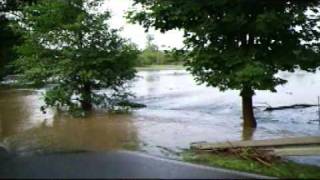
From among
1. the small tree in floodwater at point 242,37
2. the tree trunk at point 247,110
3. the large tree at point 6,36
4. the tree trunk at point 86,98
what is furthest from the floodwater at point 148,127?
the large tree at point 6,36

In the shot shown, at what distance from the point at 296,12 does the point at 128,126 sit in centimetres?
582

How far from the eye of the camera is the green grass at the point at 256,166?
336 inches

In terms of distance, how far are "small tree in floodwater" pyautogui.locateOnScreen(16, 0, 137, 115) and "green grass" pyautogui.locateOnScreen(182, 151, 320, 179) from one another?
26.6ft

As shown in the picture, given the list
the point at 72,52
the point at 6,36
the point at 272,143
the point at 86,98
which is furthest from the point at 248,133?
the point at 6,36

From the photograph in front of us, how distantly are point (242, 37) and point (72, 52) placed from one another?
21.4 ft

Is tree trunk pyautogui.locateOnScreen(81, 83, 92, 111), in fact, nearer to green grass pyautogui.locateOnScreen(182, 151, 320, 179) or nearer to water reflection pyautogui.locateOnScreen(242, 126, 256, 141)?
water reflection pyautogui.locateOnScreen(242, 126, 256, 141)

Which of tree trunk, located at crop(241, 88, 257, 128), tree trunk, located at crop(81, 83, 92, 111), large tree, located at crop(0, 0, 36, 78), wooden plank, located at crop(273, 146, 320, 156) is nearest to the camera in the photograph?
wooden plank, located at crop(273, 146, 320, 156)

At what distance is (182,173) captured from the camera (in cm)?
801

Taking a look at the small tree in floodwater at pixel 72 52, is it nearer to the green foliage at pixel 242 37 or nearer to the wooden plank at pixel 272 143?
the green foliage at pixel 242 37

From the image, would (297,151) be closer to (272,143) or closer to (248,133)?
(272,143)

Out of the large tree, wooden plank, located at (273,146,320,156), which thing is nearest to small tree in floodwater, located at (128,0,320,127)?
wooden plank, located at (273,146,320,156)

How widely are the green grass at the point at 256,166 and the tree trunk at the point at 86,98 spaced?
8.60 meters

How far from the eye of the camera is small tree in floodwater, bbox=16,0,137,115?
17.3 meters

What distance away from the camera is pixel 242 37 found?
533 inches
